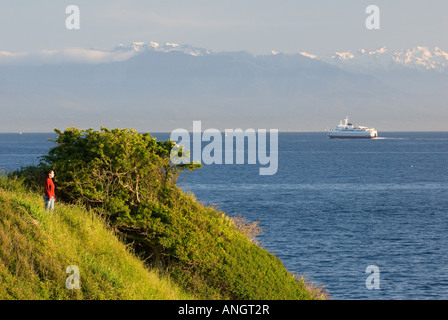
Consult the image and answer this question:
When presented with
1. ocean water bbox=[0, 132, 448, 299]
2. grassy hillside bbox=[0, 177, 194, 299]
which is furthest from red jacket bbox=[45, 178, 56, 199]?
ocean water bbox=[0, 132, 448, 299]

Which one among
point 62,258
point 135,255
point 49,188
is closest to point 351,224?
point 135,255

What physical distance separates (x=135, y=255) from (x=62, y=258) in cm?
462

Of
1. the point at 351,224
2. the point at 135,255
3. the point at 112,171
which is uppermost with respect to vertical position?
the point at 112,171

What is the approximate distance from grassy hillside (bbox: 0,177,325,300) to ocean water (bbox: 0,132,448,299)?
17.0 metres

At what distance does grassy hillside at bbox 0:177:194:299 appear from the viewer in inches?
625

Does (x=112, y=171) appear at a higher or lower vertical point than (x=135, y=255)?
higher

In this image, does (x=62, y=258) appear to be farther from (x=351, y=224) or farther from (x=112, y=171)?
(x=351, y=224)

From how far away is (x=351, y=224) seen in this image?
63.2 metres

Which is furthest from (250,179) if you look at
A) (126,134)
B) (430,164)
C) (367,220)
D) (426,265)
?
(126,134)

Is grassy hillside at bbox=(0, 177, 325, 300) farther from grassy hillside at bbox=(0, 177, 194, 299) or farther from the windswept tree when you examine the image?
the windswept tree

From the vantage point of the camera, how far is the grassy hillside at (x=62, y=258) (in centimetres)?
1587

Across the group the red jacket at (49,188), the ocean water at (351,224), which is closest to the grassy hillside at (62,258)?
the red jacket at (49,188)
